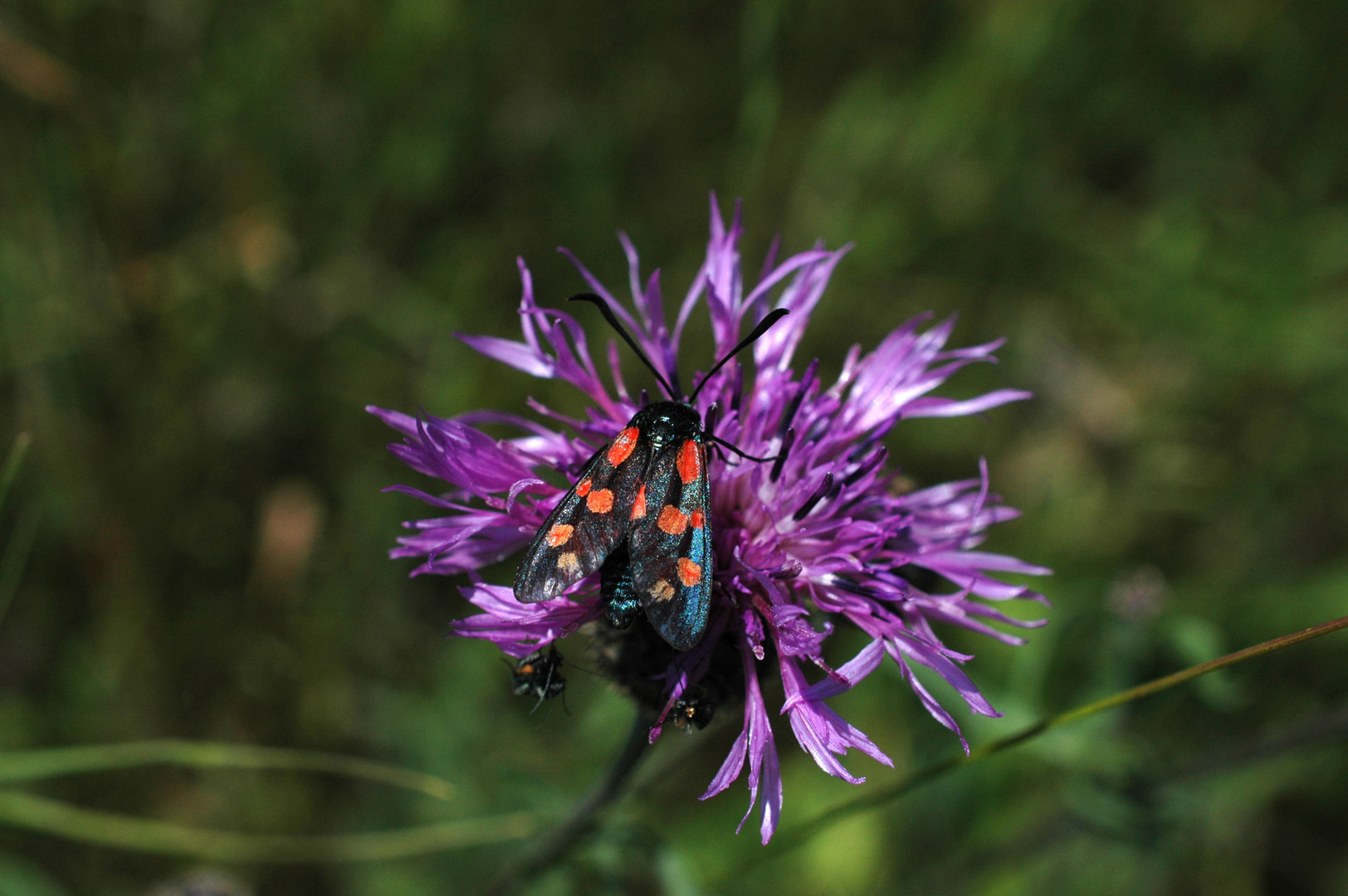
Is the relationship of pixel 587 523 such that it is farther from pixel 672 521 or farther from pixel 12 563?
pixel 12 563

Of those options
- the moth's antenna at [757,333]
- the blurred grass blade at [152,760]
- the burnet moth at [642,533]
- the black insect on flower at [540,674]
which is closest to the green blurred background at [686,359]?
the blurred grass blade at [152,760]

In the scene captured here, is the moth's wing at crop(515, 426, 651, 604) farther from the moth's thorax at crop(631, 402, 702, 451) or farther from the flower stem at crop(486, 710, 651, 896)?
the flower stem at crop(486, 710, 651, 896)

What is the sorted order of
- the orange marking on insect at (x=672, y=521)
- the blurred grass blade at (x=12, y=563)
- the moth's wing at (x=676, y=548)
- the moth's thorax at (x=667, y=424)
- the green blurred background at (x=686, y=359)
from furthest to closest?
the green blurred background at (x=686, y=359) → the blurred grass blade at (x=12, y=563) → the moth's thorax at (x=667, y=424) → the orange marking on insect at (x=672, y=521) → the moth's wing at (x=676, y=548)

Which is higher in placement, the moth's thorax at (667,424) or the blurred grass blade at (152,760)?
the moth's thorax at (667,424)

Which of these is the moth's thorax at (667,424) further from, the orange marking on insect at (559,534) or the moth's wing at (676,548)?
the orange marking on insect at (559,534)

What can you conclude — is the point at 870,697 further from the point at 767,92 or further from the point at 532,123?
the point at 532,123

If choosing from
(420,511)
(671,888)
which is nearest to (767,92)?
(420,511)

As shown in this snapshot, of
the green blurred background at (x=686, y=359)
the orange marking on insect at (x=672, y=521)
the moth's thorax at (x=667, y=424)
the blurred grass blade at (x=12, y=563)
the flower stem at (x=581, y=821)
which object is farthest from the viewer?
the green blurred background at (x=686, y=359)
